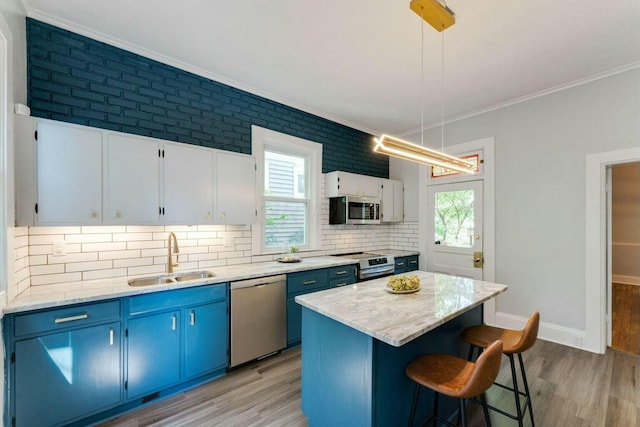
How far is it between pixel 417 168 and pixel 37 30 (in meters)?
4.68

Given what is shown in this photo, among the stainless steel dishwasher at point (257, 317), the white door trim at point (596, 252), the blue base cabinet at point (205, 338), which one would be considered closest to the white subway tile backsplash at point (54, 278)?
the blue base cabinet at point (205, 338)

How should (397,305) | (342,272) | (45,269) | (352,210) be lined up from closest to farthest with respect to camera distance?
1. (397,305)
2. (45,269)
3. (342,272)
4. (352,210)

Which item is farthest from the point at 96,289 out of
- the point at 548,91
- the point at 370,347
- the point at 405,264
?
the point at 548,91

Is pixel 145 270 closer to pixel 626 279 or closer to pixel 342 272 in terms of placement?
pixel 342 272

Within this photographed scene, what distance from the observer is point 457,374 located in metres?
1.52

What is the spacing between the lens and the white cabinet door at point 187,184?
8.25ft

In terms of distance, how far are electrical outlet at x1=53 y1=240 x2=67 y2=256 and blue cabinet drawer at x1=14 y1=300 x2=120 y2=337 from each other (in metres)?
0.64

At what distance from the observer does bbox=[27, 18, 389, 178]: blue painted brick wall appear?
221 centimetres

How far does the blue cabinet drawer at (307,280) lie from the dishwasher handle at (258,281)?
0.11 m

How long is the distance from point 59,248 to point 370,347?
8.27 ft

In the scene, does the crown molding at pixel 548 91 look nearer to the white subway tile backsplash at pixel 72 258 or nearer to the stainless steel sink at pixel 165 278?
the stainless steel sink at pixel 165 278

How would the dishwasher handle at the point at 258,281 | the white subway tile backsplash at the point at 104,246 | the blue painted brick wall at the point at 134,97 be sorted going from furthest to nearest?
1. the dishwasher handle at the point at 258,281
2. the white subway tile backsplash at the point at 104,246
3. the blue painted brick wall at the point at 134,97

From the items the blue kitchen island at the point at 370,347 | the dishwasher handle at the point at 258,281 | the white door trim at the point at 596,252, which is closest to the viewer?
the blue kitchen island at the point at 370,347

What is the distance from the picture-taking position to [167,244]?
2.77 m
